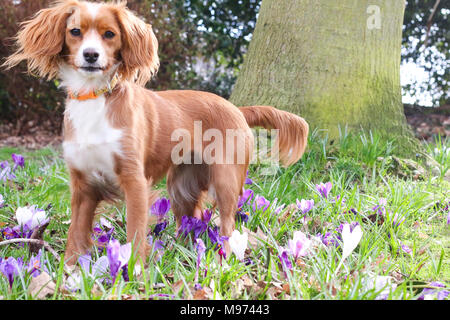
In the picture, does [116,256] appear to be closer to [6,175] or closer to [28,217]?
[28,217]

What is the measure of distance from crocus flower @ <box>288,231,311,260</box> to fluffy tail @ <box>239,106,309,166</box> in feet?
3.44

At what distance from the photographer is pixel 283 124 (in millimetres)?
3047

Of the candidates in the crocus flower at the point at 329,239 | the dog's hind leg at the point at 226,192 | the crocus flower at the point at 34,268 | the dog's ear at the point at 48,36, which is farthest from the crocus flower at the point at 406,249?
the dog's ear at the point at 48,36

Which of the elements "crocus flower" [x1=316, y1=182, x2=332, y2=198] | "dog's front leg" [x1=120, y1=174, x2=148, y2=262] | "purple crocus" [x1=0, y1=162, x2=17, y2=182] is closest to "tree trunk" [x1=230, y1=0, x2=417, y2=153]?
"crocus flower" [x1=316, y1=182, x2=332, y2=198]

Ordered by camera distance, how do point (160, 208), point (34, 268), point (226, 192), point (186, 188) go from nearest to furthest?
point (34, 268), point (226, 192), point (160, 208), point (186, 188)

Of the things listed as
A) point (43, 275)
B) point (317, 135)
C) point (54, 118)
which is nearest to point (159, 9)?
point (54, 118)

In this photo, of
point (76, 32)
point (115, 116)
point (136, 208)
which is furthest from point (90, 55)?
point (136, 208)

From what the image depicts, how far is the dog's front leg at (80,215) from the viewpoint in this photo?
8.30 feet

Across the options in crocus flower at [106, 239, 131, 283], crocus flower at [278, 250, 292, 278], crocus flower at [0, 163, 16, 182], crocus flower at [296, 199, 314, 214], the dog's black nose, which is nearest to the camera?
crocus flower at [106, 239, 131, 283]

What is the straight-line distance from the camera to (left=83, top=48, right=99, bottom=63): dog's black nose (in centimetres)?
230

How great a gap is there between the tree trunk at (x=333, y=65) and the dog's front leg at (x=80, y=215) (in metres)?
2.20

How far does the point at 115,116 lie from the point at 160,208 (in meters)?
0.68

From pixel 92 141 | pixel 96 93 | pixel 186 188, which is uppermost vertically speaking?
pixel 96 93

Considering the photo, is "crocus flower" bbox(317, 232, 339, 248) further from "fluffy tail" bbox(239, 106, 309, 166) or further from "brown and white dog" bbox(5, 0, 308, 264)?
"fluffy tail" bbox(239, 106, 309, 166)
